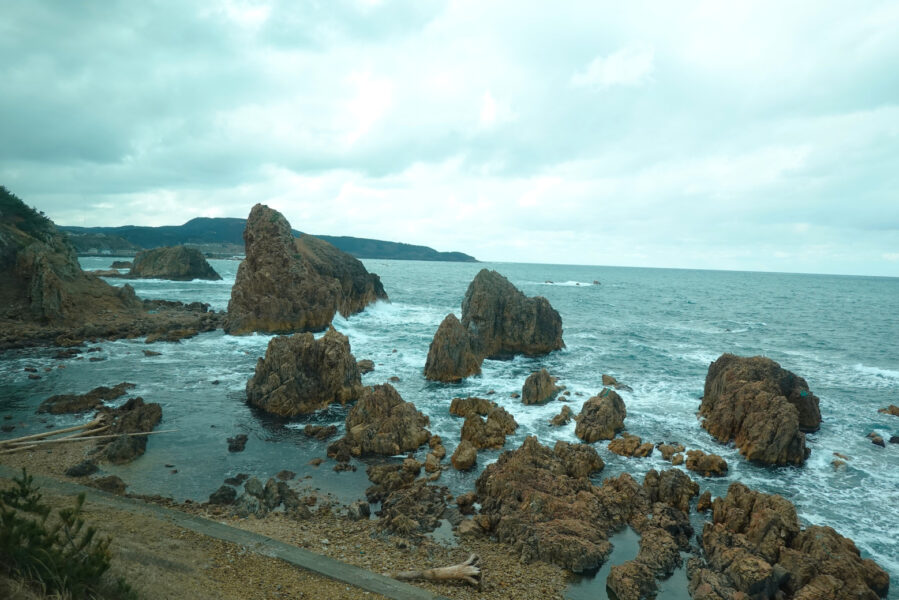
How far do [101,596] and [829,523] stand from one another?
22.8 m

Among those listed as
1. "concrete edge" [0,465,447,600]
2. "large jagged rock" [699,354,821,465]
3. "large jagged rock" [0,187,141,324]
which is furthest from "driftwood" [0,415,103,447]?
"large jagged rock" [699,354,821,465]

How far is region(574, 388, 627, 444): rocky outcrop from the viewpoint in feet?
79.2

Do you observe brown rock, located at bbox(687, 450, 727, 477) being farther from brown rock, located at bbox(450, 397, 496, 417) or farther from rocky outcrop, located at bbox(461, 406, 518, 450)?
brown rock, located at bbox(450, 397, 496, 417)

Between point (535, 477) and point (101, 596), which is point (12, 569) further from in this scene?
point (535, 477)

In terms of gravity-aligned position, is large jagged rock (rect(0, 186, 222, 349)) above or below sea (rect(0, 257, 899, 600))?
above

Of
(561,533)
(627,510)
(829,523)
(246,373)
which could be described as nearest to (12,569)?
(561,533)

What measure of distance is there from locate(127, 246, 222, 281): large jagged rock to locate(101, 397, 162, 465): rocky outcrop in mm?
99101

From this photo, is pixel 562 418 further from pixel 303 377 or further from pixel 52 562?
pixel 52 562

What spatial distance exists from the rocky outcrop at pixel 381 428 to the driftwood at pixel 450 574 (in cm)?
942

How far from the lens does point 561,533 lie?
14883 mm

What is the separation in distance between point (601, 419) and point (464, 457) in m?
8.73

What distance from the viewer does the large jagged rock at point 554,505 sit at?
47.1 feet

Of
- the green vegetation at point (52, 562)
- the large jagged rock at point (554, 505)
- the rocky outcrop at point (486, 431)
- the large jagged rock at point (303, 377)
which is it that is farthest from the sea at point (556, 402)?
the green vegetation at point (52, 562)

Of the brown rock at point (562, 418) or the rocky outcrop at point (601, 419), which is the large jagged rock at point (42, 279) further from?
the rocky outcrop at point (601, 419)
